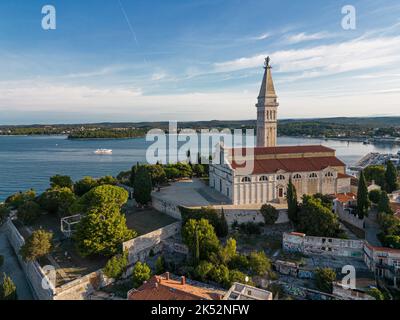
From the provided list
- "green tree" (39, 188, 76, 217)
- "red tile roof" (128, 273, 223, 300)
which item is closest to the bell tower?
"green tree" (39, 188, 76, 217)

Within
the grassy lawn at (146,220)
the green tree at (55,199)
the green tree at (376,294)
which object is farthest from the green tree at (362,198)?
the green tree at (55,199)

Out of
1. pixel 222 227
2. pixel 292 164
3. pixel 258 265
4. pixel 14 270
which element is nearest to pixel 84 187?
pixel 14 270

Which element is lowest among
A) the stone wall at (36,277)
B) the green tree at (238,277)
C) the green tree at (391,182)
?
the stone wall at (36,277)

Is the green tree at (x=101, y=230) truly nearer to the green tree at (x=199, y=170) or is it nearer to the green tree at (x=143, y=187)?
the green tree at (x=143, y=187)

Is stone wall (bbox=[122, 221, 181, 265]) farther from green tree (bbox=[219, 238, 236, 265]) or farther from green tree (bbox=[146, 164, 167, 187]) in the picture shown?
green tree (bbox=[146, 164, 167, 187])

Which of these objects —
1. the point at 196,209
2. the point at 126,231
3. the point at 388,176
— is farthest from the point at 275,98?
the point at 126,231

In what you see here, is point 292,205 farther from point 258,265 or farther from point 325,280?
point 325,280
